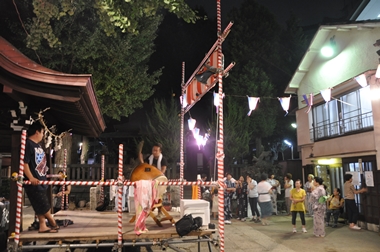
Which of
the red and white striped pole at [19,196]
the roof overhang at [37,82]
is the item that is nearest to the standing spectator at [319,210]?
the roof overhang at [37,82]

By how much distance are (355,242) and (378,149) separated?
12.9 feet

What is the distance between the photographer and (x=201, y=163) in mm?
32531

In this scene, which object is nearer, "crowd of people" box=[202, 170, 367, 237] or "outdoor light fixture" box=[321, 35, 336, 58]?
"crowd of people" box=[202, 170, 367, 237]

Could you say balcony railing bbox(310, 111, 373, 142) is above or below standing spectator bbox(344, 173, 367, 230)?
above

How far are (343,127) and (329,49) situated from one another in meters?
4.37

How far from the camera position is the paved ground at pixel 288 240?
977 cm

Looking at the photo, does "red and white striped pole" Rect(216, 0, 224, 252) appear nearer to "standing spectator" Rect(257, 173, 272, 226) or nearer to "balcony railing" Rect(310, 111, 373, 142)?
"standing spectator" Rect(257, 173, 272, 226)

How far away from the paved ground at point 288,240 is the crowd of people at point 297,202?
1.75 feet

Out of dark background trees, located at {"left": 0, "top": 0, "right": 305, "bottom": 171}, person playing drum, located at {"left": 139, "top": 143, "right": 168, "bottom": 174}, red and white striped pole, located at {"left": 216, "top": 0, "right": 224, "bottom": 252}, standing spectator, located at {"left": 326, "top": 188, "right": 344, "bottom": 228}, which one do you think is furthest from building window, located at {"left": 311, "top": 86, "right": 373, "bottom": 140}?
person playing drum, located at {"left": 139, "top": 143, "right": 168, "bottom": 174}

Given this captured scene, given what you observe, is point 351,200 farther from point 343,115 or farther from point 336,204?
point 343,115

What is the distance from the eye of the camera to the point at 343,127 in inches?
606

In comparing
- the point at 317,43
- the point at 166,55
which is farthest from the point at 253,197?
the point at 166,55

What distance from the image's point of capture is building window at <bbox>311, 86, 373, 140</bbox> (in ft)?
45.4

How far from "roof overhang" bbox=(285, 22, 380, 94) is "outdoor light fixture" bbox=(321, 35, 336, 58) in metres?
0.44
